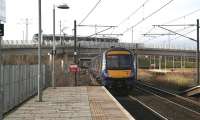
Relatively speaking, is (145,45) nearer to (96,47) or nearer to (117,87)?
(96,47)

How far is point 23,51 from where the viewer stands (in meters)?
80.6

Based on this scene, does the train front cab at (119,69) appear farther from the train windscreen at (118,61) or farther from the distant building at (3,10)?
the distant building at (3,10)

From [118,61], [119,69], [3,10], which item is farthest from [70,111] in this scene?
[118,61]

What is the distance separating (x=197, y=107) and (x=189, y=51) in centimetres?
6621

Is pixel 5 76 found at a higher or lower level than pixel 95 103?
higher

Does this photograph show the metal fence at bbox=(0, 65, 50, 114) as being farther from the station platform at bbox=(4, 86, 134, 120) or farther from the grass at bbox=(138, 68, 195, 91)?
the grass at bbox=(138, 68, 195, 91)

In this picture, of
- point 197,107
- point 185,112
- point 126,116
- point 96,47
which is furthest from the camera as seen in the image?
point 96,47

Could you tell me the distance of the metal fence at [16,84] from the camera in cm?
1797

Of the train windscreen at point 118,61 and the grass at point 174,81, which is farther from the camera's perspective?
the grass at point 174,81

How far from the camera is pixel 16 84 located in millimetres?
21188

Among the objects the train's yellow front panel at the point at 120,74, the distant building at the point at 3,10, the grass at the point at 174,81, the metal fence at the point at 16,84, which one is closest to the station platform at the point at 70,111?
the metal fence at the point at 16,84

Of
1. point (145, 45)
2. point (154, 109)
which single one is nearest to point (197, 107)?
point (154, 109)

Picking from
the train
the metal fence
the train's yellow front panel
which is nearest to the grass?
the train

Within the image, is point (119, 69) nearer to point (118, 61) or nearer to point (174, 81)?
point (118, 61)
